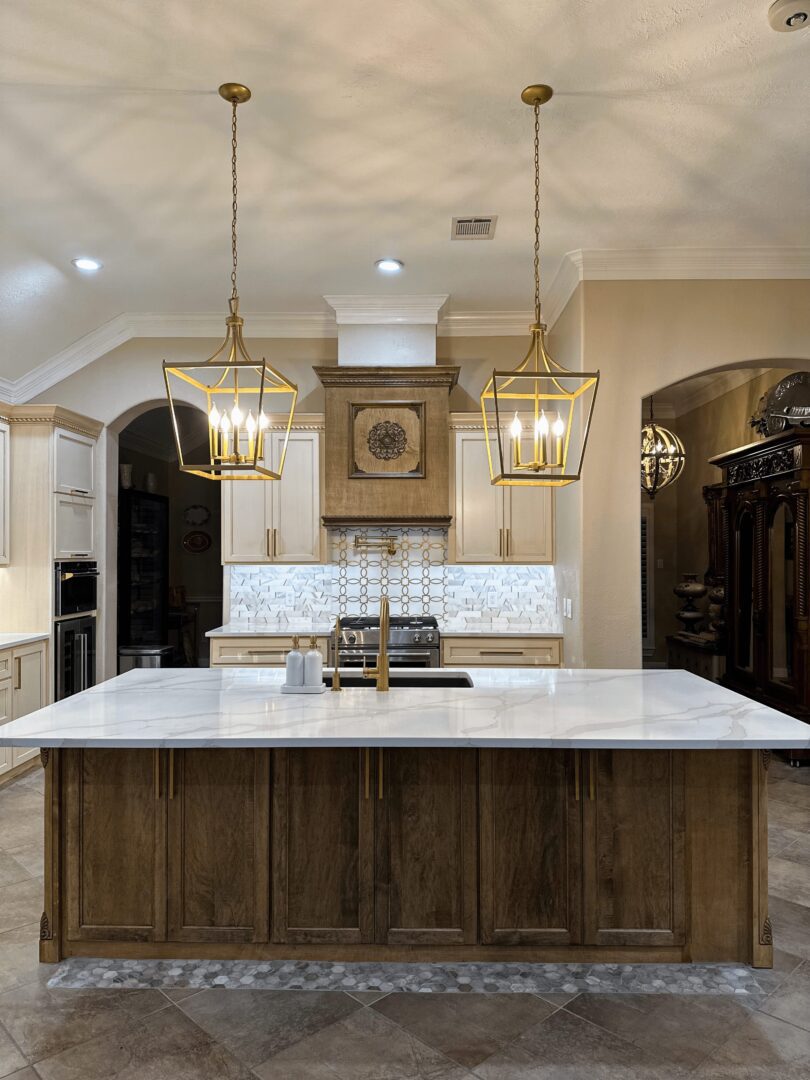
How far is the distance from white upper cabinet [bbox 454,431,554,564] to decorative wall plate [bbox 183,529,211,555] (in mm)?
5147

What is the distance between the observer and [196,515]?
9.69m

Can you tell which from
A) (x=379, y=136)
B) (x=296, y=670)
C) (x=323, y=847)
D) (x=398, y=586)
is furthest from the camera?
(x=398, y=586)

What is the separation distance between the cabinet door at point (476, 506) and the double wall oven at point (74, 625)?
8.83 ft

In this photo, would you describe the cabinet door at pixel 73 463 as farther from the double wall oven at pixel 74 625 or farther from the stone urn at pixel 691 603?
the stone urn at pixel 691 603

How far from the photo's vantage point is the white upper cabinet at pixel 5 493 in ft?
16.6

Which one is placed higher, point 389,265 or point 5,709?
point 389,265

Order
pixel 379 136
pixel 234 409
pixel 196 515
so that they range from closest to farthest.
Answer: pixel 234 409 → pixel 379 136 → pixel 196 515

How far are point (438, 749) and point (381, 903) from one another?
0.56m

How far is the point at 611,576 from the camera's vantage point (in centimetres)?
458

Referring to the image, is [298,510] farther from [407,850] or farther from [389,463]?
[407,850]

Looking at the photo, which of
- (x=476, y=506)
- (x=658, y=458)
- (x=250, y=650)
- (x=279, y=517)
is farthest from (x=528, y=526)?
(x=250, y=650)

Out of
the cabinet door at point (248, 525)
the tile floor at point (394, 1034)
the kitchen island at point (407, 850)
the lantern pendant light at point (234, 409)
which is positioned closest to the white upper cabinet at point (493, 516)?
the cabinet door at point (248, 525)

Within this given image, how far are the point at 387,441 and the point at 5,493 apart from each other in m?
2.57

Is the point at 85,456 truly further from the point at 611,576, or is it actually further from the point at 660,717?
the point at 660,717
